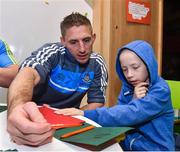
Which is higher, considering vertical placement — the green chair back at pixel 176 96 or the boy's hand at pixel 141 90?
the boy's hand at pixel 141 90

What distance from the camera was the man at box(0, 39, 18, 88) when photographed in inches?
63.6

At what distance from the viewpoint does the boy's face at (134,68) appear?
3.83 ft

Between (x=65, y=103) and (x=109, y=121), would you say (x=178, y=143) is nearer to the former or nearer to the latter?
(x=109, y=121)

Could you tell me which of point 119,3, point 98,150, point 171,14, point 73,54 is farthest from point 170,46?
point 98,150

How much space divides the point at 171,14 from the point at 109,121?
2.26 meters

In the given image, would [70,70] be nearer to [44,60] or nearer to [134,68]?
[44,60]

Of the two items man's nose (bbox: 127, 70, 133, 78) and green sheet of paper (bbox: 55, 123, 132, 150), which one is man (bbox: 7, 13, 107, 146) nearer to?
man's nose (bbox: 127, 70, 133, 78)

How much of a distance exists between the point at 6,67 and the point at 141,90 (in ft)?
2.99

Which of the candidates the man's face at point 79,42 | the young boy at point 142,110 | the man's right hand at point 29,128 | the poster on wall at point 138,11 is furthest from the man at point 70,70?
the poster on wall at point 138,11

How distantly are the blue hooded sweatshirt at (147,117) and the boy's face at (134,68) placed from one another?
0.02 meters

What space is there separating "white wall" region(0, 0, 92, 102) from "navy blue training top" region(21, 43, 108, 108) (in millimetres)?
634

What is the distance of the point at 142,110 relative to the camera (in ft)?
3.44

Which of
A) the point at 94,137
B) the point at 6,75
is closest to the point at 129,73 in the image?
the point at 94,137

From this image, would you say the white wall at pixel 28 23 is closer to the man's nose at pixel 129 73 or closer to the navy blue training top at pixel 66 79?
the navy blue training top at pixel 66 79
